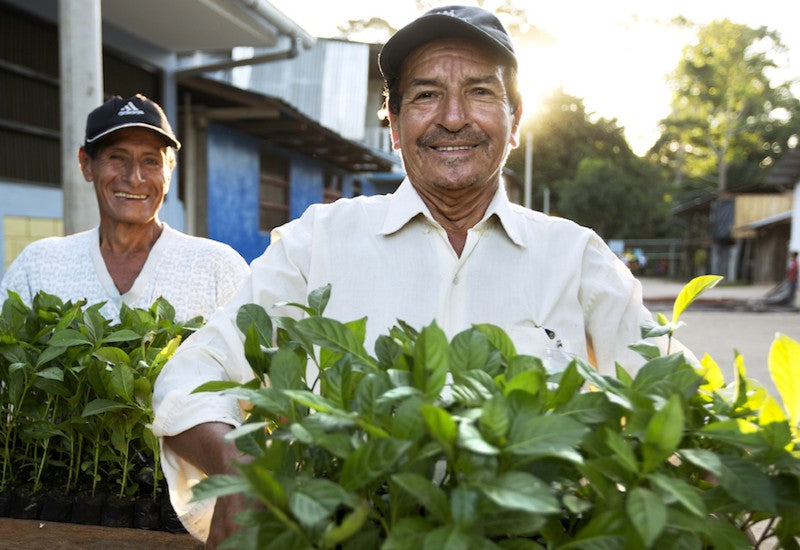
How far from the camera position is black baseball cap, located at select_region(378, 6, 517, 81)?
1789 millimetres

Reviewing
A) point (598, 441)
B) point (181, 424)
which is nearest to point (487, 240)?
point (181, 424)

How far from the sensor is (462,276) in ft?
5.94

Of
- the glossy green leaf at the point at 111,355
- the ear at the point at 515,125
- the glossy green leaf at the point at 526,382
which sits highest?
the ear at the point at 515,125

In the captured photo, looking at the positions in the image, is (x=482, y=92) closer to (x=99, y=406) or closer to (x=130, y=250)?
(x=99, y=406)

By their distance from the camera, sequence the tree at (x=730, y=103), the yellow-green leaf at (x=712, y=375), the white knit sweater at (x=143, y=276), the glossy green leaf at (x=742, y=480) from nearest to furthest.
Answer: the glossy green leaf at (x=742, y=480), the yellow-green leaf at (x=712, y=375), the white knit sweater at (x=143, y=276), the tree at (x=730, y=103)

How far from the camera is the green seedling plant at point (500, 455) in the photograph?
717mm

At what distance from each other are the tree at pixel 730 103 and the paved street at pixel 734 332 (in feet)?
71.8

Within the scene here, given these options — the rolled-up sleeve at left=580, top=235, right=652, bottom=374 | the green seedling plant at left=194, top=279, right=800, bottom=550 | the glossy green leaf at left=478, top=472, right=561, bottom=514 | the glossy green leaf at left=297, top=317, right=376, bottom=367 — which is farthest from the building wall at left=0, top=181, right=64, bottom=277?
the glossy green leaf at left=478, top=472, right=561, bottom=514

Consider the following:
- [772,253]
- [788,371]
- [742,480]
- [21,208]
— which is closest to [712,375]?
[788,371]

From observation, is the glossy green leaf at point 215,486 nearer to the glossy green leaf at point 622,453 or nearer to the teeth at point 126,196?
the glossy green leaf at point 622,453

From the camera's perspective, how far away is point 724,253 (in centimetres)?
3616

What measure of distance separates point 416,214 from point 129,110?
1577 millimetres

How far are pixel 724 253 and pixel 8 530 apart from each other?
3823 centimetres

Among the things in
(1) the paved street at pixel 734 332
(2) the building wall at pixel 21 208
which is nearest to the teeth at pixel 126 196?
(2) the building wall at pixel 21 208
